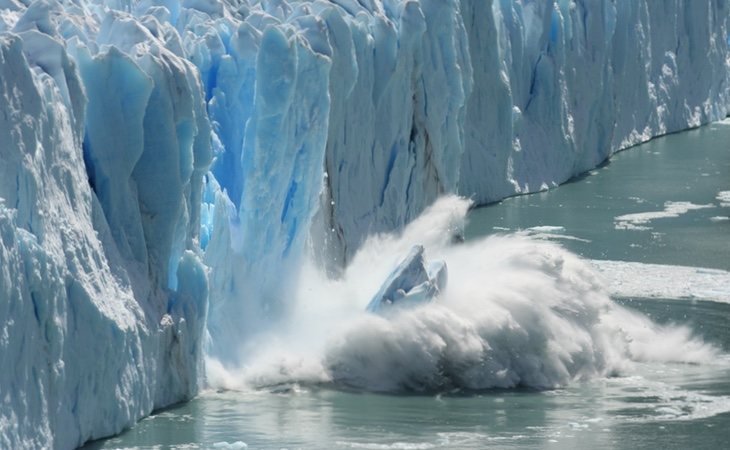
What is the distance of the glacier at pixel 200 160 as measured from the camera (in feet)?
34.5

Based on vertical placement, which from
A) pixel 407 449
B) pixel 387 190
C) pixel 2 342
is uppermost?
pixel 387 190

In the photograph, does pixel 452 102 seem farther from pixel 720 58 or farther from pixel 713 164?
pixel 720 58

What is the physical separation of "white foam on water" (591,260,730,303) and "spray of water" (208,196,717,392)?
1.80 metres

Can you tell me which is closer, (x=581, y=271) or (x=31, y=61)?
(x=31, y=61)

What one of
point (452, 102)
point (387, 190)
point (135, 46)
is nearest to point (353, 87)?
point (387, 190)

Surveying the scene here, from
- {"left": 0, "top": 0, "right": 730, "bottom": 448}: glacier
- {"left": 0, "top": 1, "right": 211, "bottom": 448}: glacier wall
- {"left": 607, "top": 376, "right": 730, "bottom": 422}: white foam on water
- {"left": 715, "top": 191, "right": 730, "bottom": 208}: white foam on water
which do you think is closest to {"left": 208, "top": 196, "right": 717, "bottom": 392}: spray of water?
{"left": 0, "top": 0, "right": 730, "bottom": 448}: glacier

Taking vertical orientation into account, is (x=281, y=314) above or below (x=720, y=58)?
below

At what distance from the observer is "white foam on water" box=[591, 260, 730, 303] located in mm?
17734

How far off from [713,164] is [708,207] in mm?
4768

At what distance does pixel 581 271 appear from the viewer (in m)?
15.2

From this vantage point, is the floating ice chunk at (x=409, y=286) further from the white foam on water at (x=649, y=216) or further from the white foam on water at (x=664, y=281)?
the white foam on water at (x=649, y=216)

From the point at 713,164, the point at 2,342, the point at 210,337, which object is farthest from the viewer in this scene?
the point at 713,164

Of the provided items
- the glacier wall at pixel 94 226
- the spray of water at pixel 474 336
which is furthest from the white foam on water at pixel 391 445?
the spray of water at pixel 474 336

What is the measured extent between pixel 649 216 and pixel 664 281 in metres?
4.61
